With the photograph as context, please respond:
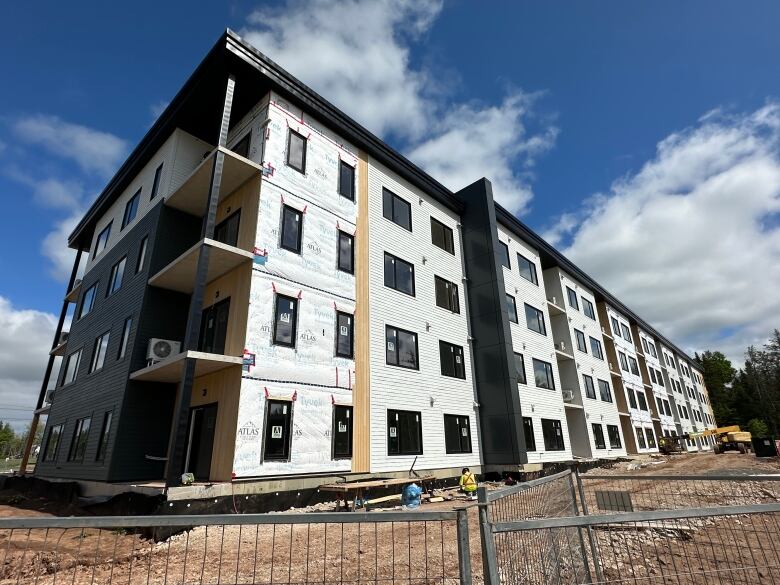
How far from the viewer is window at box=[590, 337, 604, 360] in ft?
117

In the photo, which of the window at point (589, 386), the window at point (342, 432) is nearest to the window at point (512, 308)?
the window at point (589, 386)

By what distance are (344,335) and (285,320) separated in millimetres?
2549

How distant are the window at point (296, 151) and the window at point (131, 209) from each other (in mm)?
8714

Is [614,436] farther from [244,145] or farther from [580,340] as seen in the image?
[244,145]

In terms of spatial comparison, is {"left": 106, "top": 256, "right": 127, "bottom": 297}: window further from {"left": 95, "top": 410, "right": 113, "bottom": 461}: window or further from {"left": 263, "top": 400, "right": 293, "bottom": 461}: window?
{"left": 263, "top": 400, "right": 293, "bottom": 461}: window

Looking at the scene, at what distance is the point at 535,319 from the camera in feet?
92.6

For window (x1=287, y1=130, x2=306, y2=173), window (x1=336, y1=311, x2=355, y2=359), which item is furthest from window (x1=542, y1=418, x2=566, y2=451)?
window (x1=287, y1=130, x2=306, y2=173)

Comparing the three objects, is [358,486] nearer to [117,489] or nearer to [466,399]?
→ [117,489]

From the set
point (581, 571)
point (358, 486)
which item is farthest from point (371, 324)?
point (581, 571)

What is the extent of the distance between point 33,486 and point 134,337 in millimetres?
9586

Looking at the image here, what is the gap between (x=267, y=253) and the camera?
1449cm

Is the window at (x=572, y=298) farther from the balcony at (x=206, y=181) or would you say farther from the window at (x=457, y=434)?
the balcony at (x=206, y=181)

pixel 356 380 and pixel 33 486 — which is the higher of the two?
pixel 356 380

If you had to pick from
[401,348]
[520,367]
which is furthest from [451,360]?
[520,367]
